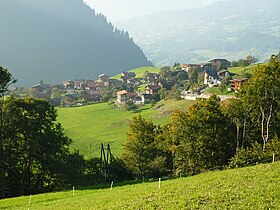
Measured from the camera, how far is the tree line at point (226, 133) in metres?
35.3

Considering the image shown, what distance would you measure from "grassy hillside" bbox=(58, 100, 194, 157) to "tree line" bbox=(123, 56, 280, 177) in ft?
67.2

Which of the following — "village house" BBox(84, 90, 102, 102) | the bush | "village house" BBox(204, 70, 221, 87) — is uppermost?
the bush

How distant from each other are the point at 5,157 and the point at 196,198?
2801 centimetres

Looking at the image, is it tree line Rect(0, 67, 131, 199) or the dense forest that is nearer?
the dense forest

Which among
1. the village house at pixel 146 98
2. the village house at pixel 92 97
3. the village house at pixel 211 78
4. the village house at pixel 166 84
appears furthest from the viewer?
the village house at pixel 92 97

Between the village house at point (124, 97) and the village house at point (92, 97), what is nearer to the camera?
the village house at point (124, 97)

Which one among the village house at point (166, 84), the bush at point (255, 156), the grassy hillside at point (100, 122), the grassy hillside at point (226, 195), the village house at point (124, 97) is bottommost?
the grassy hillside at point (100, 122)

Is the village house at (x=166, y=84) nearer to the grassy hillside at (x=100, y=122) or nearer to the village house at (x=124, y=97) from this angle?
the village house at (x=124, y=97)

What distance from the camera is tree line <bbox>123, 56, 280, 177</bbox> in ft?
116

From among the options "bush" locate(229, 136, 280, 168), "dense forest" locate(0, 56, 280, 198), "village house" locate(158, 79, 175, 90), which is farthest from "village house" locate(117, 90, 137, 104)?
"bush" locate(229, 136, 280, 168)

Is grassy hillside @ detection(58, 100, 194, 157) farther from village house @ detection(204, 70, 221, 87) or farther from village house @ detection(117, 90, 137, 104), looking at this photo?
village house @ detection(204, 70, 221, 87)

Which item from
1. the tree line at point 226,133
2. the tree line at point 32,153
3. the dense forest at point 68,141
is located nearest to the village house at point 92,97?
the tree line at point 226,133

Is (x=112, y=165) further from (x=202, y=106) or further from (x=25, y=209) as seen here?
(x=25, y=209)

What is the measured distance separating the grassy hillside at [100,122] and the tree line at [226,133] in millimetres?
20478
